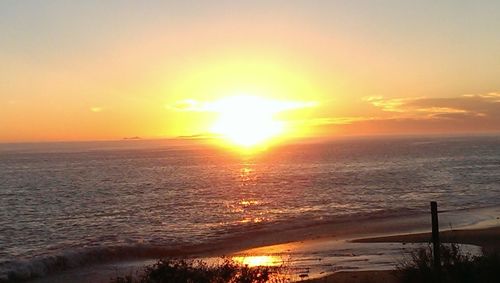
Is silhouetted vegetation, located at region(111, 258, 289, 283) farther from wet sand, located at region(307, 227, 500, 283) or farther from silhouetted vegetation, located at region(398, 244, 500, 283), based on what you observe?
wet sand, located at region(307, 227, 500, 283)

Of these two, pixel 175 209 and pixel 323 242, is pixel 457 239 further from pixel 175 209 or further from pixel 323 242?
pixel 175 209

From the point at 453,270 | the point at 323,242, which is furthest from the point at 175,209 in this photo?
the point at 453,270

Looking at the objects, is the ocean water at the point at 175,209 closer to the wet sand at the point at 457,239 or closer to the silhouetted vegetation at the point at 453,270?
the wet sand at the point at 457,239

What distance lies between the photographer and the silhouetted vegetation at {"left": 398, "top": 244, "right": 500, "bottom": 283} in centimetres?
1102

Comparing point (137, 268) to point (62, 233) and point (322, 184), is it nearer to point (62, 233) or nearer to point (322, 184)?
point (62, 233)

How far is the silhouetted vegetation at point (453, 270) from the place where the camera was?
11023 millimetres

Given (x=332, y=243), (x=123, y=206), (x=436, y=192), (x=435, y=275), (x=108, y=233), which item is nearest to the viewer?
(x=435, y=275)

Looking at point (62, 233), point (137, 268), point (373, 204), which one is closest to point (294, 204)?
point (373, 204)

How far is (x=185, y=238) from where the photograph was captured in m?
27.9

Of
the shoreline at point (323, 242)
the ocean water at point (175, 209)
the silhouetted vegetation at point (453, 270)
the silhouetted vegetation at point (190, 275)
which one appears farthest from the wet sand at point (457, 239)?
the ocean water at point (175, 209)

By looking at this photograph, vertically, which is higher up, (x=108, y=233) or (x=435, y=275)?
(x=435, y=275)

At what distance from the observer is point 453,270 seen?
448 inches

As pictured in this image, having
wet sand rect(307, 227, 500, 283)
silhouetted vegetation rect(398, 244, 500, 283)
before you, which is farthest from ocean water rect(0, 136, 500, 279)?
silhouetted vegetation rect(398, 244, 500, 283)

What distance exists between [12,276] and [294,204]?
2417 cm
